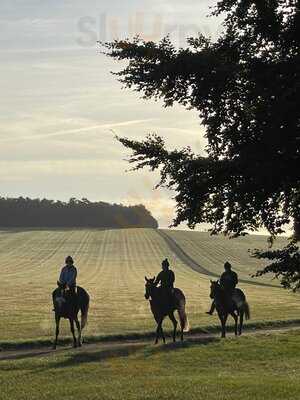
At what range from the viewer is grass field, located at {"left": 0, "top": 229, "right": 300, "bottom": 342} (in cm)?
2897

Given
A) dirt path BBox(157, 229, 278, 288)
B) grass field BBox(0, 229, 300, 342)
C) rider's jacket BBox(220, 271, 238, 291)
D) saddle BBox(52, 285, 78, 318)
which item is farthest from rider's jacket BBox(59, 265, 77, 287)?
dirt path BBox(157, 229, 278, 288)

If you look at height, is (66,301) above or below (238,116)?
below

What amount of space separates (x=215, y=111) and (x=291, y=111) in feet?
6.74

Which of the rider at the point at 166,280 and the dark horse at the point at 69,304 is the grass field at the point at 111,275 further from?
the rider at the point at 166,280

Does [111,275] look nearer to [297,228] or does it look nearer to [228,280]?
[228,280]

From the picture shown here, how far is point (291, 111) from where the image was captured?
444 inches

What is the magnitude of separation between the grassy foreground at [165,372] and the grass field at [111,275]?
17.0 ft

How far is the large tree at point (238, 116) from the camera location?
11.5 m

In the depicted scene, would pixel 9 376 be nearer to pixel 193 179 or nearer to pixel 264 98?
pixel 193 179

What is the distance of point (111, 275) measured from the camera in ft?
191

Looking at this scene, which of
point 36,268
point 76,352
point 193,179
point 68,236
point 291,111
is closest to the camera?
point 291,111

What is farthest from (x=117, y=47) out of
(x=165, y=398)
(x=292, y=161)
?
(x=165, y=398)

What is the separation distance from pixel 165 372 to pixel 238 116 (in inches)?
245

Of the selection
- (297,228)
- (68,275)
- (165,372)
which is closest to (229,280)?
(68,275)
